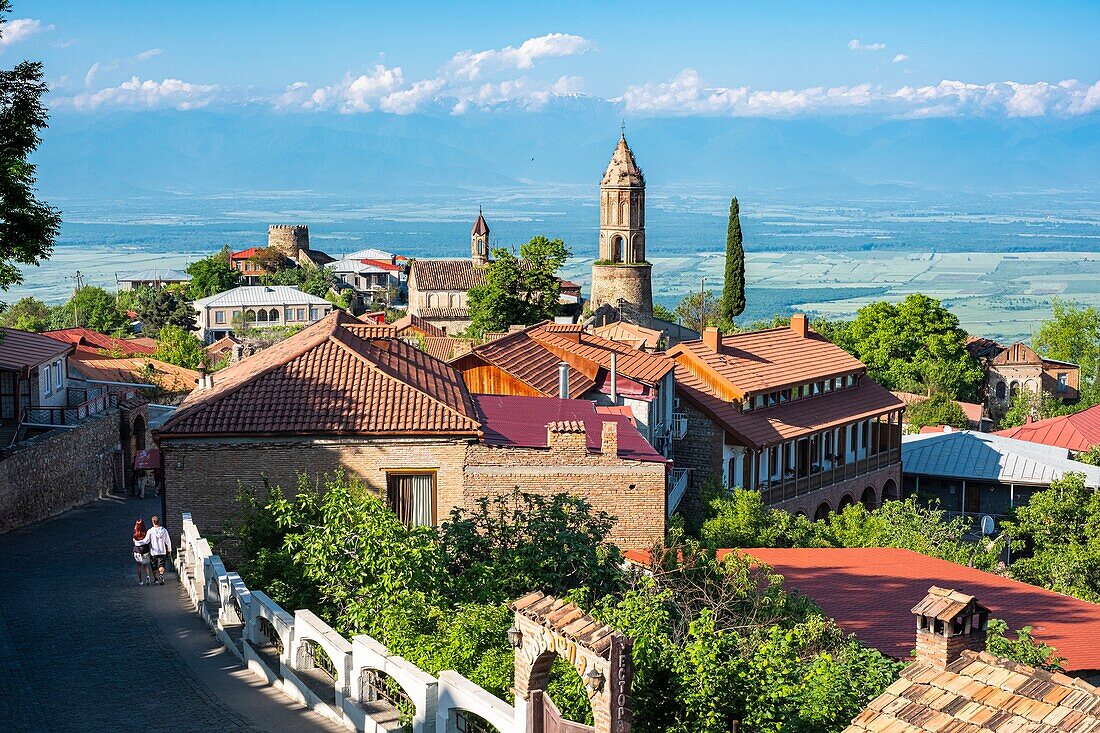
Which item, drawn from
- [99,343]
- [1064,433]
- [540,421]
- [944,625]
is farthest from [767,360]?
[944,625]

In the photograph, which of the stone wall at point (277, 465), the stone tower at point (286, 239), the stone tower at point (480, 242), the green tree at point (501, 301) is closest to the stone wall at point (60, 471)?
the stone wall at point (277, 465)

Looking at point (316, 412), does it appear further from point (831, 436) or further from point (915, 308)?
point (915, 308)

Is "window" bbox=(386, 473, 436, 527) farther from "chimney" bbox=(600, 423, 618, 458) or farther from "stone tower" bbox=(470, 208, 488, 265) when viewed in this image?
"stone tower" bbox=(470, 208, 488, 265)

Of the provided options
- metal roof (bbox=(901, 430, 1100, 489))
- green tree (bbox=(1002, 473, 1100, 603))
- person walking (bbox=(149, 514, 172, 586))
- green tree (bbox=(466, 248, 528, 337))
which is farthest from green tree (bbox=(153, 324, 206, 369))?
person walking (bbox=(149, 514, 172, 586))

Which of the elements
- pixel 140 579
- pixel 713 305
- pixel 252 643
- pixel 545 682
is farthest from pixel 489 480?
pixel 713 305

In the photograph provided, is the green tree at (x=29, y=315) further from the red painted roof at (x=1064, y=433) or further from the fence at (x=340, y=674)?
the fence at (x=340, y=674)

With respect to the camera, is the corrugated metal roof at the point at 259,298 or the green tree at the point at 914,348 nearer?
the green tree at the point at 914,348
